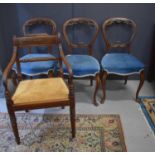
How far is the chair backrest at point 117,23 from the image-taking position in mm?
2211

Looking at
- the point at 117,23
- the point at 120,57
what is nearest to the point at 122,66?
the point at 120,57

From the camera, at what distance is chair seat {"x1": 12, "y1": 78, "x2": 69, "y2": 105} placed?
1458 mm

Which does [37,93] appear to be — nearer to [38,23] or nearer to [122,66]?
[122,66]

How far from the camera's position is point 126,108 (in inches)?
81.2

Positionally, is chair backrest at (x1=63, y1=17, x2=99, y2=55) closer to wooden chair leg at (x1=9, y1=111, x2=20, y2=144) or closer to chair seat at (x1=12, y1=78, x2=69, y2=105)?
chair seat at (x1=12, y1=78, x2=69, y2=105)

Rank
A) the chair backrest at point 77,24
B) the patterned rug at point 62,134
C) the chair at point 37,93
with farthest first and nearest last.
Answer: the chair backrest at point 77,24
the patterned rug at point 62,134
the chair at point 37,93

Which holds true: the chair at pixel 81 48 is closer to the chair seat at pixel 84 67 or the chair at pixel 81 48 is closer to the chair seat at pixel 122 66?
the chair seat at pixel 84 67

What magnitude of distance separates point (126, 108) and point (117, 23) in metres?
1.03


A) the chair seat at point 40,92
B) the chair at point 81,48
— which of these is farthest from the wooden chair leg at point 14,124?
the chair at point 81,48

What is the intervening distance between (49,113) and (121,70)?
2.87 ft

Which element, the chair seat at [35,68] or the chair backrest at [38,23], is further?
the chair backrest at [38,23]

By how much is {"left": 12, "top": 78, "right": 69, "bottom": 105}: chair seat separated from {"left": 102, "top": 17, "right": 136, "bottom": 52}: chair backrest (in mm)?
873

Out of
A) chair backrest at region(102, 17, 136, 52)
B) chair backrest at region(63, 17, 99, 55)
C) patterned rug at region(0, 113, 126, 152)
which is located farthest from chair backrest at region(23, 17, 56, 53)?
patterned rug at region(0, 113, 126, 152)

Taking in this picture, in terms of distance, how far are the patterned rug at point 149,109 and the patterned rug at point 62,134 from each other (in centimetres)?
30
